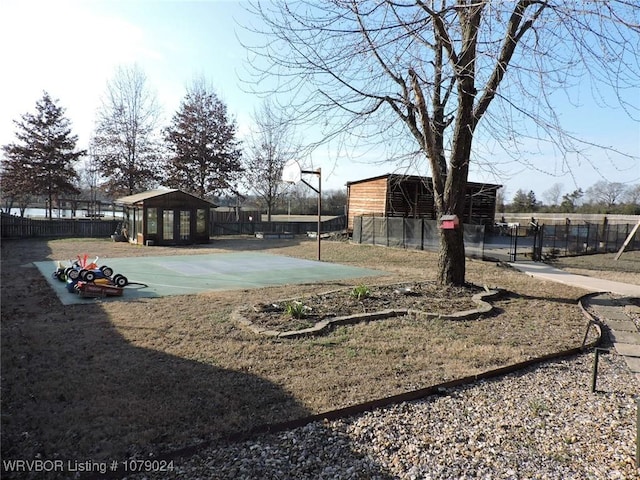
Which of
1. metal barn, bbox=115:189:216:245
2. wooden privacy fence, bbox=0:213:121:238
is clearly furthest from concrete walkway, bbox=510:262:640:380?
wooden privacy fence, bbox=0:213:121:238

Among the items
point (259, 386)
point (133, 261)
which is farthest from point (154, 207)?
point (259, 386)

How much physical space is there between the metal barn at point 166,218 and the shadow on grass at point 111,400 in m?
14.5

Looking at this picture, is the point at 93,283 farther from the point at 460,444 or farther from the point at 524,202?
the point at 524,202

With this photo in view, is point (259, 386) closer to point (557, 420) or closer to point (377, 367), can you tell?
point (377, 367)

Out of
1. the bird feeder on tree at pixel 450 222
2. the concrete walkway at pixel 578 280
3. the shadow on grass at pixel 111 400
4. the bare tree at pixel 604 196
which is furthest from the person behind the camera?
the bare tree at pixel 604 196

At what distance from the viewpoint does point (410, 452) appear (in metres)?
2.76

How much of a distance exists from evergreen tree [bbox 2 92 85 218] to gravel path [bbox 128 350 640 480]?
28.7 m

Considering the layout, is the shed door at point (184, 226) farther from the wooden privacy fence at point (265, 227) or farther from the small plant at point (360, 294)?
the small plant at point (360, 294)

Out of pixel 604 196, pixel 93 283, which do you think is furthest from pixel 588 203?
pixel 93 283

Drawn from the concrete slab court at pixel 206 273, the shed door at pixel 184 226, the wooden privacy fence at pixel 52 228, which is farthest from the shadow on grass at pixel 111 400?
the wooden privacy fence at pixel 52 228

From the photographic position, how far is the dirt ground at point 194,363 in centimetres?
296

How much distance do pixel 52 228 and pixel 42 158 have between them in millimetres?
6030

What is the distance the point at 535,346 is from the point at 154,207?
17.7m

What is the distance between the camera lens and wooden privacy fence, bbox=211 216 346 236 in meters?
27.8
